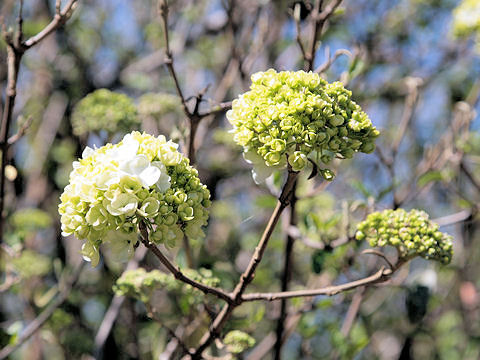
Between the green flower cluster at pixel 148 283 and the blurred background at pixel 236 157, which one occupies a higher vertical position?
Answer: the green flower cluster at pixel 148 283

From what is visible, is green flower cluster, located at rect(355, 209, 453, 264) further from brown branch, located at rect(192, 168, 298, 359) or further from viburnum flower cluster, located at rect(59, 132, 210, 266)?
viburnum flower cluster, located at rect(59, 132, 210, 266)

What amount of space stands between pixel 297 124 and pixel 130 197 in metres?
0.46

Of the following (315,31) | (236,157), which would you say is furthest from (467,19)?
(236,157)

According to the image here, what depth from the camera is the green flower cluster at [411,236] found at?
5.24ft

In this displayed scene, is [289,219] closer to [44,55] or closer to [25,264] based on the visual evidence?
[25,264]

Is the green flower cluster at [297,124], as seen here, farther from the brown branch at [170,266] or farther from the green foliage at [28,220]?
the green foliage at [28,220]

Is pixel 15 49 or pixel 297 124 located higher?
pixel 15 49

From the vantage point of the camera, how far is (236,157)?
461 cm

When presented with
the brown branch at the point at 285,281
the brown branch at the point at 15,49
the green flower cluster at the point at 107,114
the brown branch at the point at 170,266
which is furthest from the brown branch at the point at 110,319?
the brown branch at the point at 170,266

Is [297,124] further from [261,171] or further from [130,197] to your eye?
[130,197]

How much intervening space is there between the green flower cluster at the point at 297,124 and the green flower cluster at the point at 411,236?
0.32 metres

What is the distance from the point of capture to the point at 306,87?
144cm

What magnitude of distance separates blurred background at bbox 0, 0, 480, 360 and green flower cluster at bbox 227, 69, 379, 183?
1.22 m

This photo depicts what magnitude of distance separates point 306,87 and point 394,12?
3865mm
